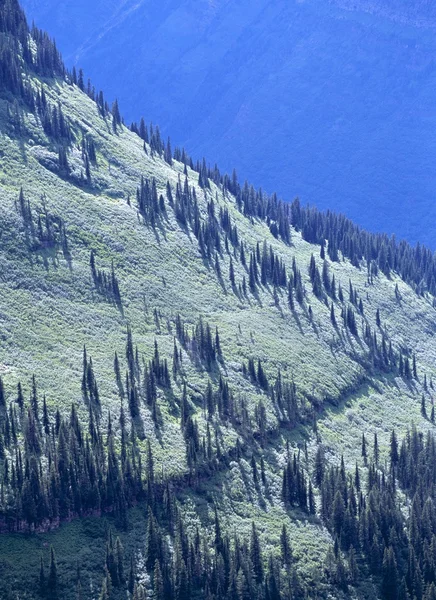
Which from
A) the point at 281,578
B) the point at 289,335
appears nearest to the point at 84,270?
the point at 289,335

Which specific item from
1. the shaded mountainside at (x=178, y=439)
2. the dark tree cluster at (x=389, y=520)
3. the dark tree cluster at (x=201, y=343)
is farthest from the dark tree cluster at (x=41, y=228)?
the dark tree cluster at (x=389, y=520)

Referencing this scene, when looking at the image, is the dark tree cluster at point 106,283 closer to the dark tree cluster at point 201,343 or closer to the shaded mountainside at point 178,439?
the shaded mountainside at point 178,439

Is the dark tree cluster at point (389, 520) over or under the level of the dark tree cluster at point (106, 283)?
under

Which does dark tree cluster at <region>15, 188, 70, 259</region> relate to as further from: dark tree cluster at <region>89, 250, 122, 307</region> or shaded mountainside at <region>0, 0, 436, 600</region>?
dark tree cluster at <region>89, 250, 122, 307</region>

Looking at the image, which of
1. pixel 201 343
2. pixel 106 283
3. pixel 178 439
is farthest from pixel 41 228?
pixel 178 439

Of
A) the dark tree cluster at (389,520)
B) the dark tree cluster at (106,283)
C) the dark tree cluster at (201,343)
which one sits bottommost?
the dark tree cluster at (389,520)

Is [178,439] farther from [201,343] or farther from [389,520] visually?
[201,343]

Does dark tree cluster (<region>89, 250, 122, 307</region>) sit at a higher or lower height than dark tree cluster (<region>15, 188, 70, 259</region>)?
lower

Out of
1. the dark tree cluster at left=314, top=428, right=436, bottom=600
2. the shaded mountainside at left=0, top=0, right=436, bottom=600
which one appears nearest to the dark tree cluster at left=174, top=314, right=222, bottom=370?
the shaded mountainside at left=0, top=0, right=436, bottom=600

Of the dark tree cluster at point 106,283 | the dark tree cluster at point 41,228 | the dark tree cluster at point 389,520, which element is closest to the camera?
the dark tree cluster at point 389,520
